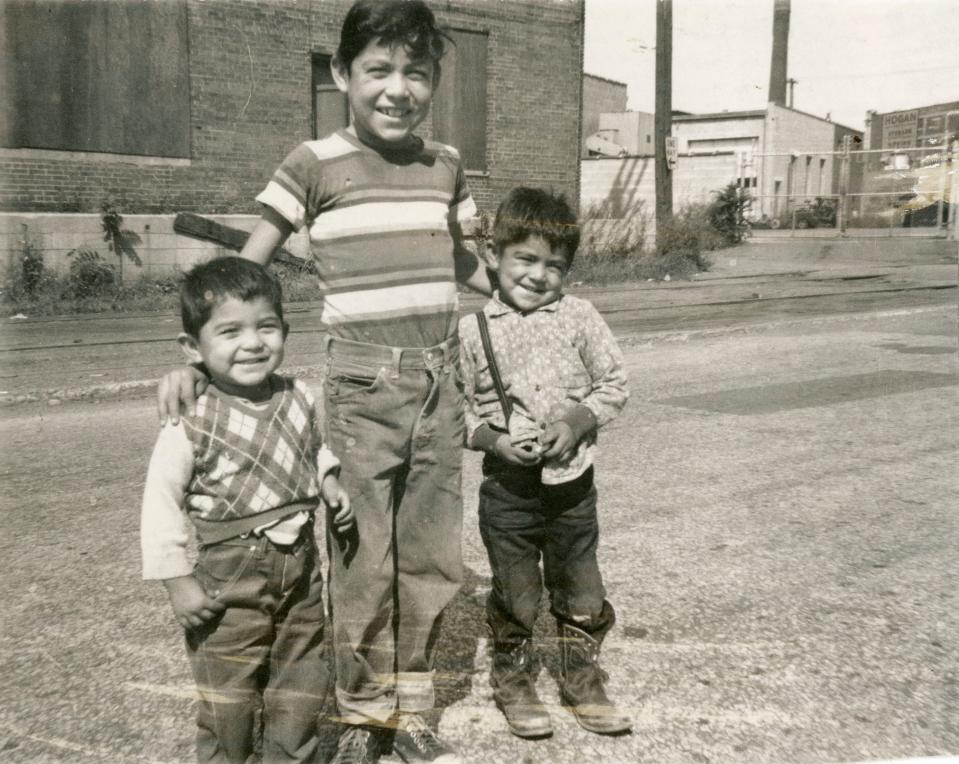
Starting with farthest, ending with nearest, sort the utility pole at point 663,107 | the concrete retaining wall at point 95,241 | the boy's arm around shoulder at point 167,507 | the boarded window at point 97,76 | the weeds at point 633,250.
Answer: the utility pole at point 663,107 → the weeds at point 633,250 → the boarded window at point 97,76 → the concrete retaining wall at point 95,241 → the boy's arm around shoulder at point 167,507

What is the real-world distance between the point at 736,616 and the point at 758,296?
35.5ft

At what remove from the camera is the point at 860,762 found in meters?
2.20

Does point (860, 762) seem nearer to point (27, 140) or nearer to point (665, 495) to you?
point (665, 495)

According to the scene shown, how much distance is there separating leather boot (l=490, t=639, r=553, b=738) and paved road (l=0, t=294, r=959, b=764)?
0.05m

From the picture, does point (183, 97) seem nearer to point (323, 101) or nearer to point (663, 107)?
point (323, 101)

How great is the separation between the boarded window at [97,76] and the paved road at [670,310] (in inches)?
139

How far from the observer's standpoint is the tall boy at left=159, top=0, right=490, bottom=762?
225cm

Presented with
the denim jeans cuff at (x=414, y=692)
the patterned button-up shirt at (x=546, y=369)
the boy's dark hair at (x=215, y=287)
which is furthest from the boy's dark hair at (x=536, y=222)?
the denim jeans cuff at (x=414, y=692)

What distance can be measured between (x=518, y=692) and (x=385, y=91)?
62.3 inches

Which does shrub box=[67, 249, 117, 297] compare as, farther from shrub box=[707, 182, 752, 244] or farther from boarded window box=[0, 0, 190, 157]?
shrub box=[707, 182, 752, 244]

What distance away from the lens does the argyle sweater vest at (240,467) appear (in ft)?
6.53

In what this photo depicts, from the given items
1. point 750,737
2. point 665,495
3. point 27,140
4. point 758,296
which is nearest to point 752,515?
point 665,495

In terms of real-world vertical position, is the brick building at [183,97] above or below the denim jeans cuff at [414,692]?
above

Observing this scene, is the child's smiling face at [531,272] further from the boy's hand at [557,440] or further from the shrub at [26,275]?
the shrub at [26,275]
